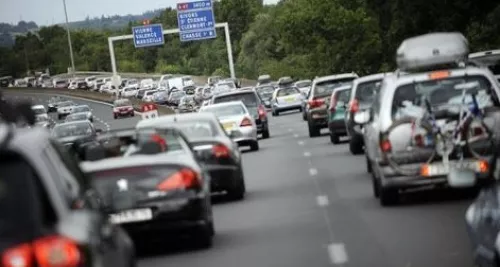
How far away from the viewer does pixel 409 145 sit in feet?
56.4

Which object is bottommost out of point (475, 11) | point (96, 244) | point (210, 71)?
point (210, 71)

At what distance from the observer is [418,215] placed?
55.6 feet

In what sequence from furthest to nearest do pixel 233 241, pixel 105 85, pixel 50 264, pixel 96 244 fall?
pixel 105 85
pixel 233 241
pixel 96 244
pixel 50 264

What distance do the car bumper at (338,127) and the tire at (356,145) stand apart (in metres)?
3.12

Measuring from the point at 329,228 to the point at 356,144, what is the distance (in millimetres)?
13671

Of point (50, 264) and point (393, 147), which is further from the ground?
point (50, 264)

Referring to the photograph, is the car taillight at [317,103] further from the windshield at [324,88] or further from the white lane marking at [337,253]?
the white lane marking at [337,253]

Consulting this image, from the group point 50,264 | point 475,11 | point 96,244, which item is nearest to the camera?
point 50,264

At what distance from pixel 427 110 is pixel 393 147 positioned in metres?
0.61

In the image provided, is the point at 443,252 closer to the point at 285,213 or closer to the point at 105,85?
the point at 285,213

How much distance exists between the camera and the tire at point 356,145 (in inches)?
1166

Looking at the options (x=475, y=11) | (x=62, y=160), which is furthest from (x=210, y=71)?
(x=62, y=160)

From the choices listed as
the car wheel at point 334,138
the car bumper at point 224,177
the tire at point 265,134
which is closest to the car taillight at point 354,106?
the car wheel at point 334,138

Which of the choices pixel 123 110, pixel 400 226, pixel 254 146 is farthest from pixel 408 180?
pixel 123 110
